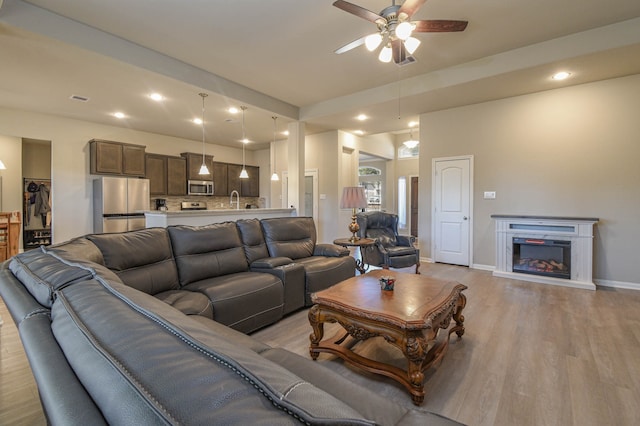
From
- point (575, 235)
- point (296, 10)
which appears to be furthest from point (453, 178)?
point (296, 10)

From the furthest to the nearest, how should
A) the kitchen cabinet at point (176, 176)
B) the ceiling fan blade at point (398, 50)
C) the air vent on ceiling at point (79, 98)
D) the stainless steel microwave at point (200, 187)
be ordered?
1. the stainless steel microwave at point (200, 187)
2. the kitchen cabinet at point (176, 176)
3. the air vent on ceiling at point (79, 98)
4. the ceiling fan blade at point (398, 50)

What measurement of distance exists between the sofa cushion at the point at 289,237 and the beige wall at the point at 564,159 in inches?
123

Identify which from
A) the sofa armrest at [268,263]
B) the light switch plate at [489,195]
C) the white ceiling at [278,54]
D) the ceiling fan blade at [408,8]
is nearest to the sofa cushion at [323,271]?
the sofa armrest at [268,263]

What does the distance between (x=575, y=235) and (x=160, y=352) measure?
5.26m

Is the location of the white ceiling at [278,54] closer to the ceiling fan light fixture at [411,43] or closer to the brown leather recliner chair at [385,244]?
the ceiling fan light fixture at [411,43]

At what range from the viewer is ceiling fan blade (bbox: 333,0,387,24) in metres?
2.38

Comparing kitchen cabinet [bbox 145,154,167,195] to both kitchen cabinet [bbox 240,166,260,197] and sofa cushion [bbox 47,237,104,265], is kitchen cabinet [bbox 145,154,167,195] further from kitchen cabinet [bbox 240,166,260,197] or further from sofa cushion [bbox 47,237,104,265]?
sofa cushion [bbox 47,237,104,265]

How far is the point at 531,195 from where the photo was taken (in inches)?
184

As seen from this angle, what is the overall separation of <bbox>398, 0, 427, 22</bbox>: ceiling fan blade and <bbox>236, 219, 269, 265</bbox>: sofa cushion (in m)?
2.53

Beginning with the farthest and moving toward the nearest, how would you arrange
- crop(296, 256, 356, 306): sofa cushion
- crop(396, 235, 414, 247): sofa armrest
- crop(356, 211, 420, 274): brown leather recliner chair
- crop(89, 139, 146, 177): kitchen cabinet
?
crop(89, 139, 146, 177): kitchen cabinet, crop(396, 235, 414, 247): sofa armrest, crop(356, 211, 420, 274): brown leather recliner chair, crop(296, 256, 356, 306): sofa cushion

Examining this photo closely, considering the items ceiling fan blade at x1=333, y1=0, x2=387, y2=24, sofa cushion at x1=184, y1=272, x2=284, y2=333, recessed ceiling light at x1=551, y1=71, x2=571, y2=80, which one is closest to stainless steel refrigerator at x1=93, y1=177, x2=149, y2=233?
sofa cushion at x1=184, y1=272, x2=284, y2=333

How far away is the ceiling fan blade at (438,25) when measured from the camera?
8.49 ft

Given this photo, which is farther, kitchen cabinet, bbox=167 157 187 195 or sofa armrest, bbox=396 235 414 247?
kitchen cabinet, bbox=167 157 187 195

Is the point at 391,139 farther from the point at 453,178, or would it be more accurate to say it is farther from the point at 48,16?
the point at 48,16
